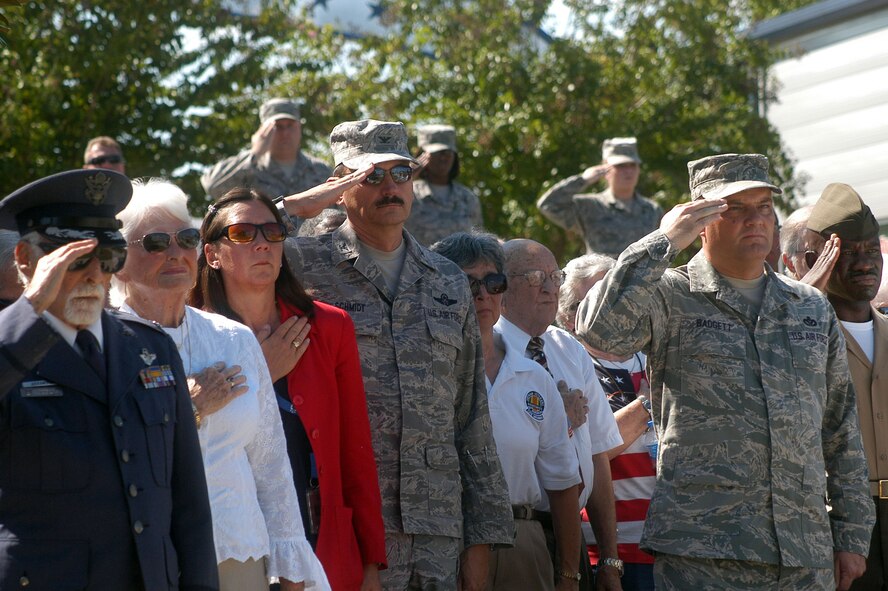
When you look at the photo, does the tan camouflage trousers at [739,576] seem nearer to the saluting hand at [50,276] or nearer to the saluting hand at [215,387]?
the saluting hand at [215,387]

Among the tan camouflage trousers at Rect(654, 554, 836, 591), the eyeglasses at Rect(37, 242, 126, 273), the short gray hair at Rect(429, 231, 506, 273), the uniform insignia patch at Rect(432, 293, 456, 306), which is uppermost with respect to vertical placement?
the eyeglasses at Rect(37, 242, 126, 273)

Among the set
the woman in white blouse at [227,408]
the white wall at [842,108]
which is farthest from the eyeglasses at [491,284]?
the white wall at [842,108]

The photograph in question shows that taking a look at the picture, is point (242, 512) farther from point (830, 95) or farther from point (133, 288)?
point (830, 95)

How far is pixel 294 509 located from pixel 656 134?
37.8 feet

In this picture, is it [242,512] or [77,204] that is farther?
[242,512]

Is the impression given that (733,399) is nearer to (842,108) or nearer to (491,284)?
(491,284)

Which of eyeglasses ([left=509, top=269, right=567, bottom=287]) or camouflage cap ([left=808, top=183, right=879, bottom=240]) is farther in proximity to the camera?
camouflage cap ([left=808, top=183, right=879, bottom=240])

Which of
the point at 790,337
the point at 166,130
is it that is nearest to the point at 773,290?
the point at 790,337

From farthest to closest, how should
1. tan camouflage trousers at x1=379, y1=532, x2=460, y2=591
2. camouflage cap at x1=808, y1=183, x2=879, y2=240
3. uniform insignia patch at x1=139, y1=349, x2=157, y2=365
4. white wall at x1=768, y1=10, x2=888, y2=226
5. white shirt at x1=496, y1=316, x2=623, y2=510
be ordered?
white wall at x1=768, y1=10, x2=888, y2=226, camouflage cap at x1=808, y1=183, x2=879, y2=240, white shirt at x1=496, y1=316, x2=623, y2=510, tan camouflage trousers at x1=379, y1=532, x2=460, y2=591, uniform insignia patch at x1=139, y1=349, x2=157, y2=365

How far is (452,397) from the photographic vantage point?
5.27 metres

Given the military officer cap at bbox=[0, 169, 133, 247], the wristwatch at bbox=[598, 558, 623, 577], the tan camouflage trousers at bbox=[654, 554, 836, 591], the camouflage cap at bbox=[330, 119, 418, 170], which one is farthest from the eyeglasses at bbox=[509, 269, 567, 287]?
the military officer cap at bbox=[0, 169, 133, 247]

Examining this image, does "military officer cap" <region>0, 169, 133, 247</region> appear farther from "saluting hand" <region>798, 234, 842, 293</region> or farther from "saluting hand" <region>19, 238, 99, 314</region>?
"saluting hand" <region>798, 234, 842, 293</region>

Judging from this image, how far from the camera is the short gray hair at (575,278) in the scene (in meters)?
7.16

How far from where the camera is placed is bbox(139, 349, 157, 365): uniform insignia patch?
12.0ft
